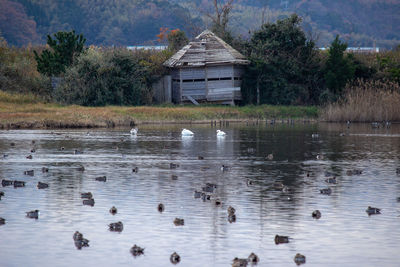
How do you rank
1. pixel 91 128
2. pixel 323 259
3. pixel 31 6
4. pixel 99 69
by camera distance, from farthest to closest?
1. pixel 31 6
2. pixel 99 69
3. pixel 91 128
4. pixel 323 259

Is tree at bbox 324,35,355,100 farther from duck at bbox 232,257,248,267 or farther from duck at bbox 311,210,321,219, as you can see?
duck at bbox 232,257,248,267

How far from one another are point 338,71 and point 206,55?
35.4 feet

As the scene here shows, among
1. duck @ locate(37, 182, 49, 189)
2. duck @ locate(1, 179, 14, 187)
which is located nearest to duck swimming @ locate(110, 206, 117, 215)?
duck @ locate(37, 182, 49, 189)

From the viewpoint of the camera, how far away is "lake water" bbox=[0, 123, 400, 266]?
1694 cm

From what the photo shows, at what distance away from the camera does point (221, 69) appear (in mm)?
61969

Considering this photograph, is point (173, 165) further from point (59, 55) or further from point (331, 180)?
point (59, 55)

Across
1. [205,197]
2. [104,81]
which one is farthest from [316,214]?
[104,81]

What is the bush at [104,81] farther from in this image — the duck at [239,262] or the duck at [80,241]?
the duck at [239,262]

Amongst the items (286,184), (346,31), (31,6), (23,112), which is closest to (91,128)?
(23,112)

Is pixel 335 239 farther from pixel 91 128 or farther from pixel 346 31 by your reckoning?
pixel 346 31

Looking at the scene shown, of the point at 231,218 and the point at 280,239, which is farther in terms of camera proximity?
the point at 231,218

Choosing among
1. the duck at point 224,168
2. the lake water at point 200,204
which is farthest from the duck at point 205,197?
the duck at point 224,168

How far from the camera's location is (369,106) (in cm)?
5759

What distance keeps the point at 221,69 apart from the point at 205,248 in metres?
45.4
